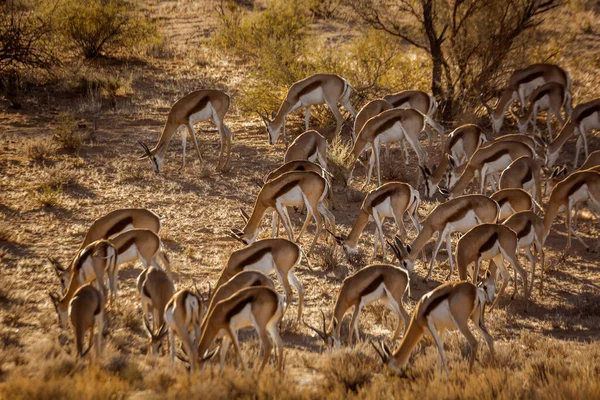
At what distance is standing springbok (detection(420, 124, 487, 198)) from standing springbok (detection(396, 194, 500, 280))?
2530 millimetres

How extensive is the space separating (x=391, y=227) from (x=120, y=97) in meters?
9.87

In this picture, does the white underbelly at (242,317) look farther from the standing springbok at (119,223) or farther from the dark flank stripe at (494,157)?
the dark flank stripe at (494,157)

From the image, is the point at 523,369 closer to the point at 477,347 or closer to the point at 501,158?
the point at 477,347

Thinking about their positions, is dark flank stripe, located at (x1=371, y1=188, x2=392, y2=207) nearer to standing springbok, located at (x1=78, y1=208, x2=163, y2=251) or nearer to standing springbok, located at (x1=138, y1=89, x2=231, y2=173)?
standing springbok, located at (x1=78, y1=208, x2=163, y2=251)

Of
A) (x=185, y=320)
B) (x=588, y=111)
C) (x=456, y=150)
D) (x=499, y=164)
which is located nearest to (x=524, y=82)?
(x=588, y=111)

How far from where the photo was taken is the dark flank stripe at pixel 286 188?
9695mm

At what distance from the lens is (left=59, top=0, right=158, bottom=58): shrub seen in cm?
2147

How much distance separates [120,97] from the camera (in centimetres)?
1848

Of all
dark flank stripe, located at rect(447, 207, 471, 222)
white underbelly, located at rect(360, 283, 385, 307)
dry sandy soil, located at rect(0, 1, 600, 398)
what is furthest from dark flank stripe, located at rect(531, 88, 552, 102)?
white underbelly, located at rect(360, 283, 385, 307)

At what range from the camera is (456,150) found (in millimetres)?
12523

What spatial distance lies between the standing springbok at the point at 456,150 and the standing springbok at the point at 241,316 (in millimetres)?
5925

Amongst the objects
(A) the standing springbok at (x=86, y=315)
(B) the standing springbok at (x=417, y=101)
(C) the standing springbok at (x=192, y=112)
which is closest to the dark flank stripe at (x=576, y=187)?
(B) the standing springbok at (x=417, y=101)

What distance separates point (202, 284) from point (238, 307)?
260 cm

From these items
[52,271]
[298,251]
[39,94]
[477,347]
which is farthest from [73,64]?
[477,347]
